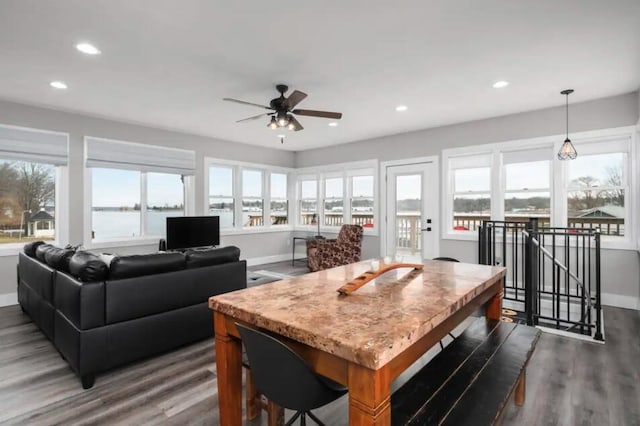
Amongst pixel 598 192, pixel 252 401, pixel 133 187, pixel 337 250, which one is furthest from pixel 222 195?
pixel 598 192

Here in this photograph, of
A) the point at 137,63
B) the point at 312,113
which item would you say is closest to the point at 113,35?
the point at 137,63

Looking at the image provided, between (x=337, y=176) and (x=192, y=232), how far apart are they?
3.26 meters

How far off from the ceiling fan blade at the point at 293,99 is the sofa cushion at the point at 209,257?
5.29ft

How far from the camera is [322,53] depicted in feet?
9.89

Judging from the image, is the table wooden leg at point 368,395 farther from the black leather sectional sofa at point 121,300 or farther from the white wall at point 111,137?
the white wall at point 111,137

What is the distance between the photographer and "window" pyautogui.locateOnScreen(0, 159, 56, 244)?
4.49m

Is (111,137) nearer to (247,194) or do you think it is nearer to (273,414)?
(247,194)

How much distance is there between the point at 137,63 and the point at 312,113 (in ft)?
5.70

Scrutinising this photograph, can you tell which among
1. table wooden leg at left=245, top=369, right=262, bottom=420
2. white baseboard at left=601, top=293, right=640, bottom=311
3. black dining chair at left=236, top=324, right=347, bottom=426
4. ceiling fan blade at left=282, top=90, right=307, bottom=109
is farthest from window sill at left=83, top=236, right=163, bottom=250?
white baseboard at left=601, top=293, right=640, bottom=311

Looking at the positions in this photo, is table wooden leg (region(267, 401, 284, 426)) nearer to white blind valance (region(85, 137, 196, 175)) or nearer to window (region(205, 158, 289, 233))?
white blind valance (region(85, 137, 196, 175))

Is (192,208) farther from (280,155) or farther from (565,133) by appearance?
(565,133)

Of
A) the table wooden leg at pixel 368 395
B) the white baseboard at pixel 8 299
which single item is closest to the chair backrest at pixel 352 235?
the white baseboard at pixel 8 299

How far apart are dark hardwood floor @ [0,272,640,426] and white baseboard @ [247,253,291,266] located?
157 inches

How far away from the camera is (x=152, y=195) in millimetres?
5855
